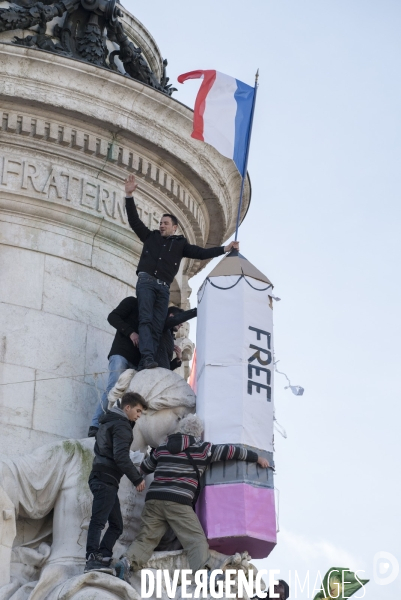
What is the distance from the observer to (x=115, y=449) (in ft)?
48.5

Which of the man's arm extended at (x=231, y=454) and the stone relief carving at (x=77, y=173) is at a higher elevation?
the stone relief carving at (x=77, y=173)

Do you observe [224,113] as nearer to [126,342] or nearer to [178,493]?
[126,342]

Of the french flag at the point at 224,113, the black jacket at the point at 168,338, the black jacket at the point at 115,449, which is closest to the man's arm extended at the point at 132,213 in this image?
the black jacket at the point at 168,338

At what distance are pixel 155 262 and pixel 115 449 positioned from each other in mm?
2800

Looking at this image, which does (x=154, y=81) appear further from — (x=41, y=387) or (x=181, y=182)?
(x=41, y=387)

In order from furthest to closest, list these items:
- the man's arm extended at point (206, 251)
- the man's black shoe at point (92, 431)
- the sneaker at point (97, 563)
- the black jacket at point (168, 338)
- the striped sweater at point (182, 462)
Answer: the black jacket at point (168, 338) → the man's arm extended at point (206, 251) → the man's black shoe at point (92, 431) → the striped sweater at point (182, 462) → the sneaker at point (97, 563)

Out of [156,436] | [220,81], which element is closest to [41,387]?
[156,436]

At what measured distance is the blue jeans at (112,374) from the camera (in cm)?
1645

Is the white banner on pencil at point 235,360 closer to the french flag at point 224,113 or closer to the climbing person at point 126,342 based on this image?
the climbing person at point 126,342

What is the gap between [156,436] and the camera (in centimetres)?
Answer: 1595

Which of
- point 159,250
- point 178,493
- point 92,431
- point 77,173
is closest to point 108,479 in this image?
point 178,493

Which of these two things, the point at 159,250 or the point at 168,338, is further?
the point at 168,338

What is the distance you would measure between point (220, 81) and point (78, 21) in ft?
6.43

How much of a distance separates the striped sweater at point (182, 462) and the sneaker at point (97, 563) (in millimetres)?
766
